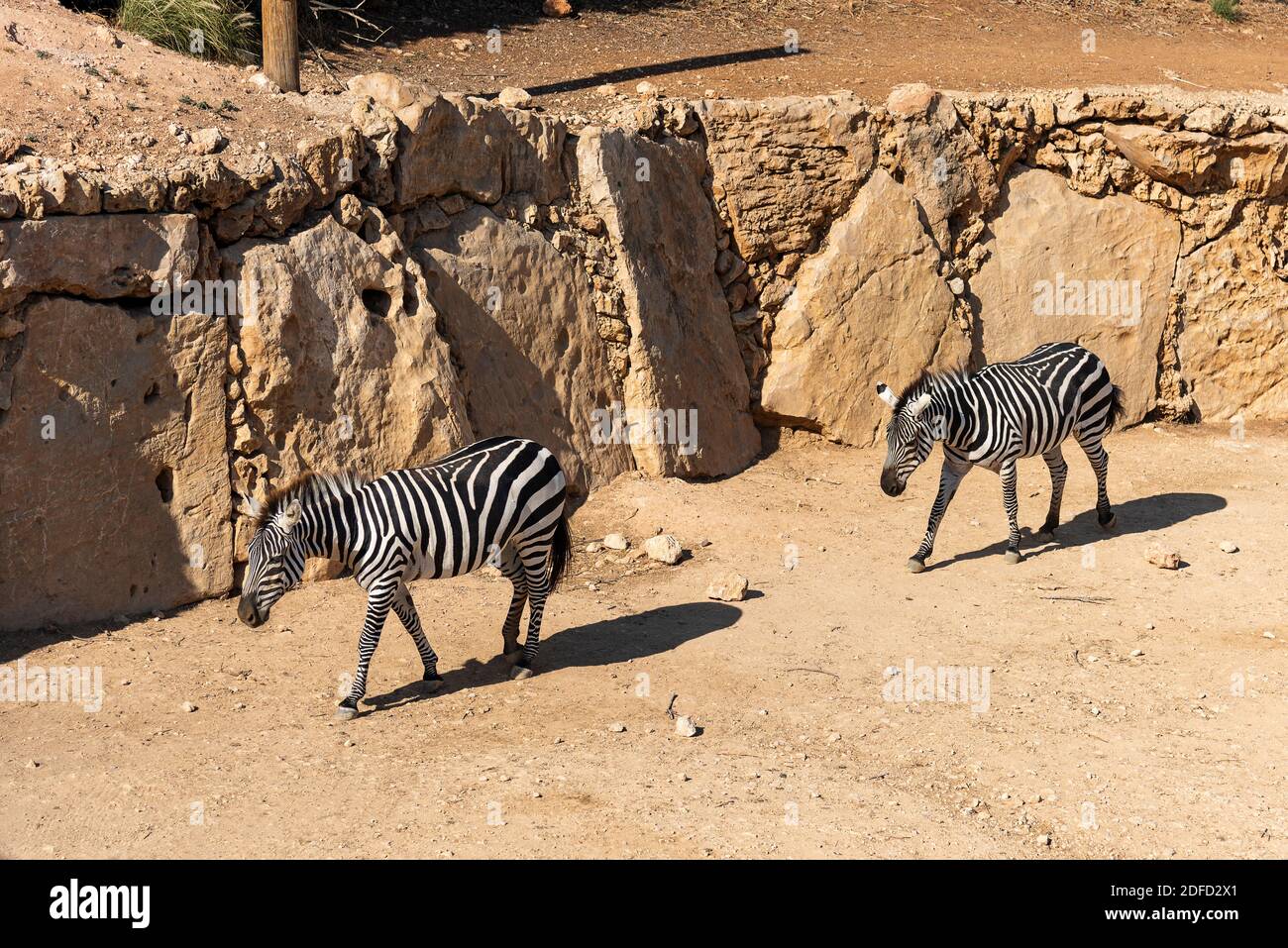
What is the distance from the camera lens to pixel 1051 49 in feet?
59.9

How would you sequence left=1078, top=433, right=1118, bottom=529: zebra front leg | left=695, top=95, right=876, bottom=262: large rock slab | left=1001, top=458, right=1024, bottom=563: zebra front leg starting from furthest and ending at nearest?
left=695, top=95, right=876, bottom=262: large rock slab
left=1078, top=433, right=1118, bottom=529: zebra front leg
left=1001, top=458, right=1024, bottom=563: zebra front leg

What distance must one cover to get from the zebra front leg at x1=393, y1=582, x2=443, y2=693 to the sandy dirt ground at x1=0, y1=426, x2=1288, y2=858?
0.22m

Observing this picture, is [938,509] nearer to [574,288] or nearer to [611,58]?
[574,288]

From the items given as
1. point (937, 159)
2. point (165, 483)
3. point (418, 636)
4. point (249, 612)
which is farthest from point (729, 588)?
point (937, 159)

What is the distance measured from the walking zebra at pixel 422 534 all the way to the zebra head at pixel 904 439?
3144 millimetres

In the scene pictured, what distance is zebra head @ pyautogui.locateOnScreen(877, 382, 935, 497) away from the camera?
1104cm

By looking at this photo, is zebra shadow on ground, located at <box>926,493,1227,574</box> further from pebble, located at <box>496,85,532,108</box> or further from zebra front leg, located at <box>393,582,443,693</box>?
pebble, located at <box>496,85,532,108</box>

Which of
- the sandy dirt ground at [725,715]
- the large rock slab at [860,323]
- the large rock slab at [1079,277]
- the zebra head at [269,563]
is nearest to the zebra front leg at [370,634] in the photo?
the sandy dirt ground at [725,715]

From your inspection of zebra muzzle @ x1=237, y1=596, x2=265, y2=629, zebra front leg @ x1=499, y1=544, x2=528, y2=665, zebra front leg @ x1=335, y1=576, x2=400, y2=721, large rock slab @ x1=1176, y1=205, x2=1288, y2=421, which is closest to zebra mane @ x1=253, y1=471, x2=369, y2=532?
zebra muzzle @ x1=237, y1=596, x2=265, y2=629

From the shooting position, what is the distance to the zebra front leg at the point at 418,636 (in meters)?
8.73

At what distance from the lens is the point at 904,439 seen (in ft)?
36.3

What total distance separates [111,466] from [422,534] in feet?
9.56

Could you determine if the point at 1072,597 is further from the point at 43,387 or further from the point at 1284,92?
the point at 1284,92

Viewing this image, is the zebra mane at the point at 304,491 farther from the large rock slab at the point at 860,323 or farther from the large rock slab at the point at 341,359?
the large rock slab at the point at 860,323
